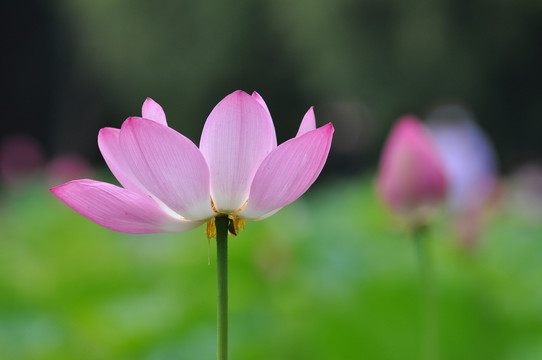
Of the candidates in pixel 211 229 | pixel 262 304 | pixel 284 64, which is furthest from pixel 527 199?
pixel 284 64

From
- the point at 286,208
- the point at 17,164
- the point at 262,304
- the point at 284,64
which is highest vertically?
the point at 284,64

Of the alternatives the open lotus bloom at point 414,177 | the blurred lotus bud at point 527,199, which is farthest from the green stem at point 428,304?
the blurred lotus bud at point 527,199

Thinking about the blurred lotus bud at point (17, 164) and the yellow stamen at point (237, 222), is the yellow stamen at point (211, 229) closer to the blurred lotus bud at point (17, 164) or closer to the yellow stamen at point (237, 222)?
the yellow stamen at point (237, 222)

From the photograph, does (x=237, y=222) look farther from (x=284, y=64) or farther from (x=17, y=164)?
(x=284, y=64)

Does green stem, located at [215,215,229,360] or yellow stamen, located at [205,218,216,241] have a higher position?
yellow stamen, located at [205,218,216,241]

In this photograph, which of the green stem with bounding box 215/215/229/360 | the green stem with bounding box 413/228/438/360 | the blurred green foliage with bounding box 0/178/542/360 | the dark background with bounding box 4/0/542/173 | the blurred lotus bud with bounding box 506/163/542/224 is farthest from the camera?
the dark background with bounding box 4/0/542/173

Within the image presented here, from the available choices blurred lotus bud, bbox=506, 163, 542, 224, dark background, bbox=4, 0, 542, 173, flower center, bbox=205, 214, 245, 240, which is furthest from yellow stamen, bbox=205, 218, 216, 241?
dark background, bbox=4, 0, 542, 173

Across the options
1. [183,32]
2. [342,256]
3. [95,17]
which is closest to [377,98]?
[183,32]

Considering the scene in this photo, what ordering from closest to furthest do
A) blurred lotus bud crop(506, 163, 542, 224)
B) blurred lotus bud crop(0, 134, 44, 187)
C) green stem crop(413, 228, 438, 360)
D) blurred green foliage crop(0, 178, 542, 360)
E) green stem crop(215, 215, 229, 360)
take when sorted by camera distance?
green stem crop(215, 215, 229, 360), green stem crop(413, 228, 438, 360), blurred green foliage crop(0, 178, 542, 360), blurred lotus bud crop(506, 163, 542, 224), blurred lotus bud crop(0, 134, 44, 187)

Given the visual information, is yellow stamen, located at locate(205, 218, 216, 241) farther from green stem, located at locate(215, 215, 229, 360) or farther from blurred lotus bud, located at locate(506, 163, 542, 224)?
blurred lotus bud, located at locate(506, 163, 542, 224)
